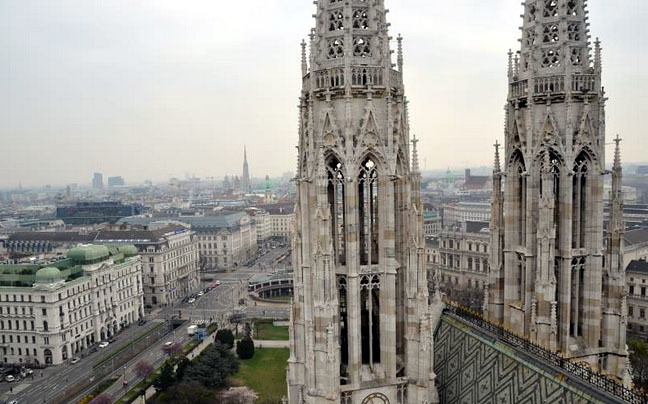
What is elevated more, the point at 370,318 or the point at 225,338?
the point at 370,318

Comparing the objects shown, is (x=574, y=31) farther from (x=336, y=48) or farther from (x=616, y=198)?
(x=336, y=48)

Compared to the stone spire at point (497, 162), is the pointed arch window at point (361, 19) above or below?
above

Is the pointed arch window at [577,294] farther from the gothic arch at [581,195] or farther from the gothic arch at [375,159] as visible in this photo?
the gothic arch at [375,159]

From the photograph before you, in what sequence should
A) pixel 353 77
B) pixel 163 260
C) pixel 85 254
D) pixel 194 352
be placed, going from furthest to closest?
1. pixel 163 260
2. pixel 85 254
3. pixel 194 352
4. pixel 353 77

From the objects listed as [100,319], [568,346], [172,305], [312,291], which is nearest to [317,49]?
[312,291]

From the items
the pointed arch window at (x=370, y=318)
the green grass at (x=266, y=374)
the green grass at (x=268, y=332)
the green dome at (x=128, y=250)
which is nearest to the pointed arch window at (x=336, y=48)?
the pointed arch window at (x=370, y=318)

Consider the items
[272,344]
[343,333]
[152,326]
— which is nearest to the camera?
[343,333]

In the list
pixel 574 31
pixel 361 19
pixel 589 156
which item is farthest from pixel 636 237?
pixel 361 19
